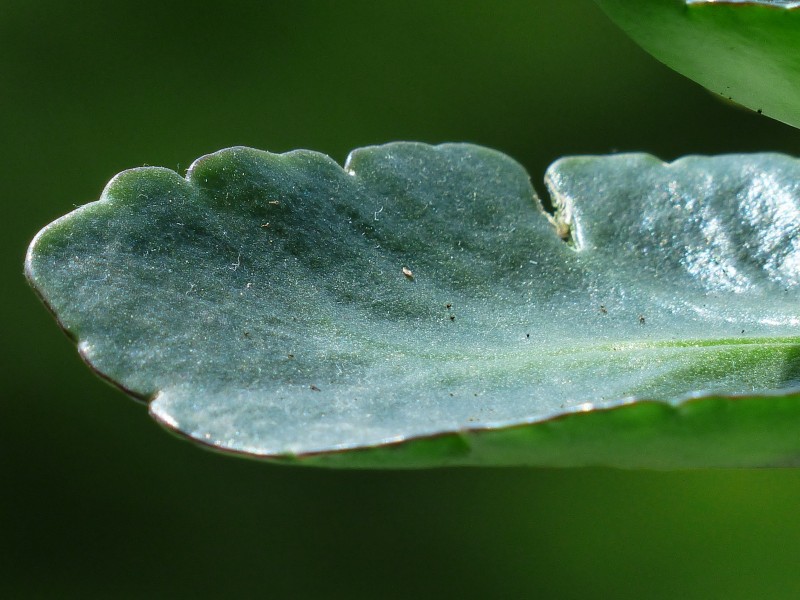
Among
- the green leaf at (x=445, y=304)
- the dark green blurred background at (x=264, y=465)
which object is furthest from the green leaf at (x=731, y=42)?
the dark green blurred background at (x=264, y=465)

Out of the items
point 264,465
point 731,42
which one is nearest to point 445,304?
point 731,42

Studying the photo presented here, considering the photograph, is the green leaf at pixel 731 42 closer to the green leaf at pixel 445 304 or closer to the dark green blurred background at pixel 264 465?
the green leaf at pixel 445 304

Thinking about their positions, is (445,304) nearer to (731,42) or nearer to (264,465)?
(731,42)

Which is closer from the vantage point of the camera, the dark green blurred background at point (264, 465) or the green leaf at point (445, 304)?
the green leaf at point (445, 304)

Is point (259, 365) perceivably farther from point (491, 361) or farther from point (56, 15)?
point (56, 15)

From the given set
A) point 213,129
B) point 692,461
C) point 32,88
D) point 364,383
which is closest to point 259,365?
point 364,383
